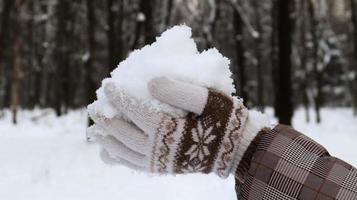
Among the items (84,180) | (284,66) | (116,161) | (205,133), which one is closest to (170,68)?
(205,133)

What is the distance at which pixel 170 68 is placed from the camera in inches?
53.2

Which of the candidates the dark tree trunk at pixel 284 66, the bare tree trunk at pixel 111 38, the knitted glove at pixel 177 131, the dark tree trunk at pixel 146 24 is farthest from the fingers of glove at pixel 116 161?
the bare tree trunk at pixel 111 38

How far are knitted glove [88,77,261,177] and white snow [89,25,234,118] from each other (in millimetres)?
21

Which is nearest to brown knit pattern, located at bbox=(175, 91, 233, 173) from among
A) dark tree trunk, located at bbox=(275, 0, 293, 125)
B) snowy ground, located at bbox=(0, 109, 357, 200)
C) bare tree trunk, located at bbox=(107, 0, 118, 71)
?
snowy ground, located at bbox=(0, 109, 357, 200)

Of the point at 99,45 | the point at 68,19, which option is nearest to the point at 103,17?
the point at 68,19

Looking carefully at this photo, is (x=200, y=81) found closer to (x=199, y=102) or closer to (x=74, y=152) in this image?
(x=199, y=102)

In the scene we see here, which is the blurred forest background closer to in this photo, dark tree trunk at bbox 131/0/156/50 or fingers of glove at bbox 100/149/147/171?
dark tree trunk at bbox 131/0/156/50

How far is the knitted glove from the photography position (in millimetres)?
1315

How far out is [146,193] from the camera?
20.4 ft

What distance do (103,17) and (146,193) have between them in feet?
70.1

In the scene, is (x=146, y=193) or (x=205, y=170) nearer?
(x=205, y=170)

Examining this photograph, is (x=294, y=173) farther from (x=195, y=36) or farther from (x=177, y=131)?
(x=195, y=36)

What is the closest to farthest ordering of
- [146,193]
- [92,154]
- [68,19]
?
[146,193] < [92,154] < [68,19]

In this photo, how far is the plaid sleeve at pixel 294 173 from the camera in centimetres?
127
